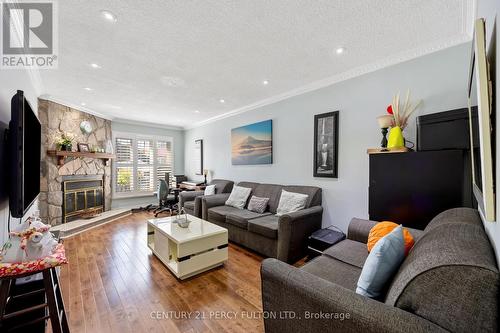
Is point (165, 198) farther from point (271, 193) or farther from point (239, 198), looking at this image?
point (271, 193)

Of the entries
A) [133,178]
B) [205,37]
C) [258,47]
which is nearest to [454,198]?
[258,47]

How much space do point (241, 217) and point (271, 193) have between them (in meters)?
0.76

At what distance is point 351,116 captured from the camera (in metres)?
2.72

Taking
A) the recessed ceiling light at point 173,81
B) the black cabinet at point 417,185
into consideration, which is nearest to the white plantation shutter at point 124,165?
the recessed ceiling light at point 173,81

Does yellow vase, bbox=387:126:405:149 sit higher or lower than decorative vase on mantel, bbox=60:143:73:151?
lower

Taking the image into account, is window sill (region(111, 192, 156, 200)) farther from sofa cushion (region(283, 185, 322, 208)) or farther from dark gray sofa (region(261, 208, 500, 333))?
dark gray sofa (region(261, 208, 500, 333))

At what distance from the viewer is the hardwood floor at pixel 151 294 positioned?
5.26 feet

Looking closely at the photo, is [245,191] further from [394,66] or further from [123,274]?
[394,66]

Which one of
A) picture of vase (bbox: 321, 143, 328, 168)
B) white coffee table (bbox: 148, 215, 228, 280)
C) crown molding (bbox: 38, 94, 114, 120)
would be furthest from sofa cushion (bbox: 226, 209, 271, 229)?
crown molding (bbox: 38, 94, 114, 120)

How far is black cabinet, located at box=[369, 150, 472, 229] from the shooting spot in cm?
164

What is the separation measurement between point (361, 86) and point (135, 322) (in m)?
3.46

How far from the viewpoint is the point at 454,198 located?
1656 millimetres

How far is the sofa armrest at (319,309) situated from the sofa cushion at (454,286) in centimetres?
5

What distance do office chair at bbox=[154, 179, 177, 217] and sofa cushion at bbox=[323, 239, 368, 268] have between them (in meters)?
4.08
